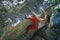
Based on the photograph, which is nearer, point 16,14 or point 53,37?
point 53,37

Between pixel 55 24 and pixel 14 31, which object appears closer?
pixel 55 24

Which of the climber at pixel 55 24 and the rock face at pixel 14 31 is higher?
the climber at pixel 55 24

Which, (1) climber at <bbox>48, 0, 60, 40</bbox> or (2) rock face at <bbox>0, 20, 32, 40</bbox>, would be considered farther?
(2) rock face at <bbox>0, 20, 32, 40</bbox>

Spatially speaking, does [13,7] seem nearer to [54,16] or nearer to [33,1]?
[33,1]

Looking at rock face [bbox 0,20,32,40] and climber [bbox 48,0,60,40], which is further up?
climber [bbox 48,0,60,40]

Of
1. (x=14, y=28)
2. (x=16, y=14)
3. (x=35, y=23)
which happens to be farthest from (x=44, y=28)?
(x=35, y=23)

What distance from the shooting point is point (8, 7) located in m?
2.02

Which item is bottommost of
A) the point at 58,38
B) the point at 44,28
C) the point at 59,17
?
the point at 44,28

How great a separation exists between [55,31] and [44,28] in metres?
0.81

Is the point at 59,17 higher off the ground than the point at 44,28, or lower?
higher

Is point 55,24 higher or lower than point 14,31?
higher

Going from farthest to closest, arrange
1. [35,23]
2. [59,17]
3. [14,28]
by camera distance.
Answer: [14,28] < [35,23] < [59,17]

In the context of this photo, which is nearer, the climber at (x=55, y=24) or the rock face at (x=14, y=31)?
the climber at (x=55, y=24)

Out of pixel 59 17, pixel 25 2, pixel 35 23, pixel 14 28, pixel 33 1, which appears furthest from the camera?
pixel 33 1
